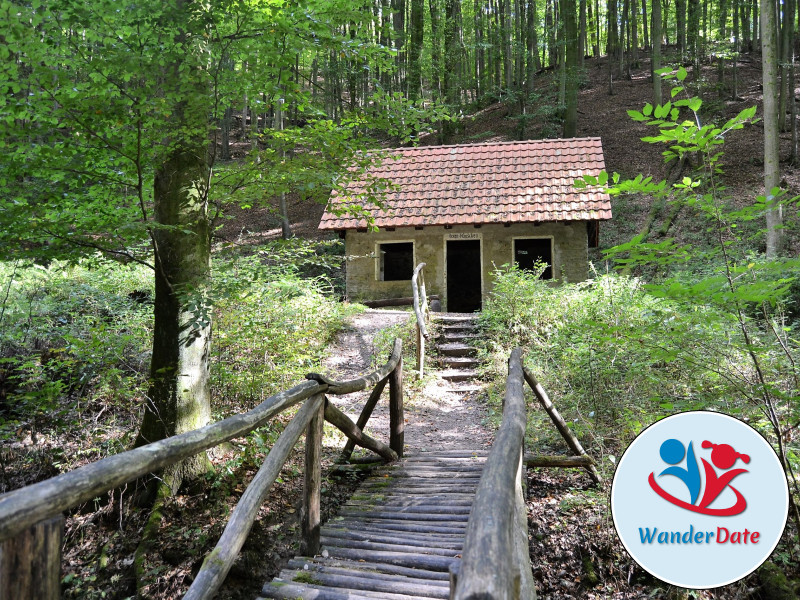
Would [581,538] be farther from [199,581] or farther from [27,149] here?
[27,149]

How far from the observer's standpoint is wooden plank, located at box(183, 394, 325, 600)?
88.2 inches

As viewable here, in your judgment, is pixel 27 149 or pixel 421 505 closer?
pixel 27 149

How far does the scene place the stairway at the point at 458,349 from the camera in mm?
9125

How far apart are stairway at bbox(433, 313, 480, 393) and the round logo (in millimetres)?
5246

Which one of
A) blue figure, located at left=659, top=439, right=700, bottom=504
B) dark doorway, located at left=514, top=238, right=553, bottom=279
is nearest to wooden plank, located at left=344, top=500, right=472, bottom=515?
blue figure, located at left=659, top=439, right=700, bottom=504

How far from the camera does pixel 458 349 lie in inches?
394

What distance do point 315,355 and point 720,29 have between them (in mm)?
25786

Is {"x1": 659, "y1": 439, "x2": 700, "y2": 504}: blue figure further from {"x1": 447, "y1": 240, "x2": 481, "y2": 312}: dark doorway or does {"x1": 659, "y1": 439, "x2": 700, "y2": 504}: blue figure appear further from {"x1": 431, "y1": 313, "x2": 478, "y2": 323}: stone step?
{"x1": 447, "y1": 240, "x2": 481, "y2": 312}: dark doorway

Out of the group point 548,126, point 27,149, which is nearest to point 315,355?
point 27,149

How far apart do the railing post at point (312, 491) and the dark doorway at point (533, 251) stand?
11196 millimetres

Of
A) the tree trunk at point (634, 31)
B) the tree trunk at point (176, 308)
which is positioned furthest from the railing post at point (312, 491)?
the tree trunk at point (634, 31)

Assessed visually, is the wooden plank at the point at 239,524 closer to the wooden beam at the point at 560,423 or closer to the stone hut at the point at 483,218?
the wooden beam at the point at 560,423

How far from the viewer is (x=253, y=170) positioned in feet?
16.2

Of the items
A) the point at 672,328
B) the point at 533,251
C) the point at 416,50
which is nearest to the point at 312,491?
the point at 672,328
